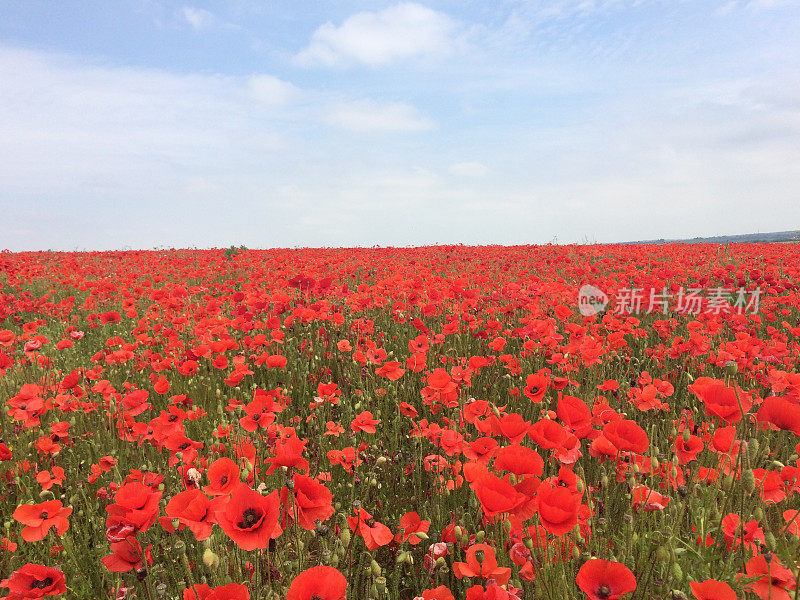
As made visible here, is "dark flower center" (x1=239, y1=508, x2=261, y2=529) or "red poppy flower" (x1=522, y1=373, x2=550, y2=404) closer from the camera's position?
"dark flower center" (x1=239, y1=508, x2=261, y2=529)

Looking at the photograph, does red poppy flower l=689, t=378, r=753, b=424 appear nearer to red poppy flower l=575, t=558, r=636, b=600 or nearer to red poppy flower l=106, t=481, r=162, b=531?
red poppy flower l=575, t=558, r=636, b=600

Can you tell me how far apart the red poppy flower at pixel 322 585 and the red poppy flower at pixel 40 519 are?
119cm

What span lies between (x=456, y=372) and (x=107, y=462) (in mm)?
2040

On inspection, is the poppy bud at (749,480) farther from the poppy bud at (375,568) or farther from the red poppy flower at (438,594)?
the poppy bud at (375,568)

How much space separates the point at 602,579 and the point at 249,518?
3.12 feet

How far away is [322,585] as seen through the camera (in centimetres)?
107

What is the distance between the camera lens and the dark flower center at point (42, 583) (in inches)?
56.1

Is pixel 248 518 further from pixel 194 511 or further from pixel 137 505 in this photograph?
pixel 137 505

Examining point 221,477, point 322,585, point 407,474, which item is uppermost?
point 221,477

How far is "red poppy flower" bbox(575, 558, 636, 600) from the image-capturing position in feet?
3.79

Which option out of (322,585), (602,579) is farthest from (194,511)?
(602,579)

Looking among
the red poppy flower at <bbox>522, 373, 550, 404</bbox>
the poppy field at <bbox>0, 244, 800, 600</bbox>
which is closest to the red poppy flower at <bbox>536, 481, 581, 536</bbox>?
the poppy field at <bbox>0, 244, 800, 600</bbox>

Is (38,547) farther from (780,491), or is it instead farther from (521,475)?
(780,491)

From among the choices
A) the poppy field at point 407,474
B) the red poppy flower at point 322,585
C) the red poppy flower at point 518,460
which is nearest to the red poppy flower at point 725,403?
the poppy field at point 407,474
